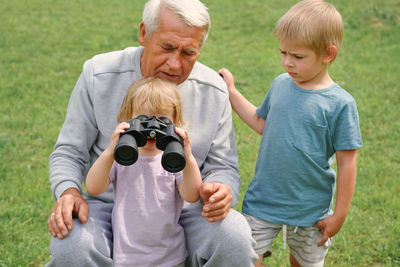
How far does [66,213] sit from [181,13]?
128 centimetres

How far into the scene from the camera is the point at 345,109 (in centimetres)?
299

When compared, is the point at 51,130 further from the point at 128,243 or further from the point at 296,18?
the point at 296,18

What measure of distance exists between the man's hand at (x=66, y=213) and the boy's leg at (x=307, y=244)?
1.21m

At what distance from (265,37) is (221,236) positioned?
7.80 meters

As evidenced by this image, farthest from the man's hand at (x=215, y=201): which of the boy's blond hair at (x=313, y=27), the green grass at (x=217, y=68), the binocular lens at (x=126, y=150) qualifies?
the green grass at (x=217, y=68)

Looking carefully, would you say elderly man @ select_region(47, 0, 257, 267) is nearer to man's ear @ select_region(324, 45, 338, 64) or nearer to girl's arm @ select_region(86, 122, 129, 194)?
girl's arm @ select_region(86, 122, 129, 194)

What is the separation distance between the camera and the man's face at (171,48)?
3.18 m

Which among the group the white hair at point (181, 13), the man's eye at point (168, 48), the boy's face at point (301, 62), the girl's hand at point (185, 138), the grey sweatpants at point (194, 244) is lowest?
the grey sweatpants at point (194, 244)

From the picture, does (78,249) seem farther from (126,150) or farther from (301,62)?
(301,62)

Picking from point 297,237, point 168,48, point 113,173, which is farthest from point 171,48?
point 297,237

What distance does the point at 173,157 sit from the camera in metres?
2.57

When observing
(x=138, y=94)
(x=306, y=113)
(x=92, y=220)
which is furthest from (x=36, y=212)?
(x=306, y=113)

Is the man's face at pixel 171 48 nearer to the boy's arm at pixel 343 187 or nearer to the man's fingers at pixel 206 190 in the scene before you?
the man's fingers at pixel 206 190

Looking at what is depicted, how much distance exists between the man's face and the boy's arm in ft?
3.36
